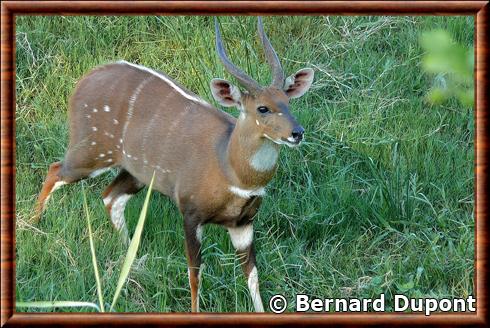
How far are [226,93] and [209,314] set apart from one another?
3.91 ft

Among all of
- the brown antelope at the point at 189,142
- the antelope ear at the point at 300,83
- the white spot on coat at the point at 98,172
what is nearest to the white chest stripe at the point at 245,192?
the brown antelope at the point at 189,142

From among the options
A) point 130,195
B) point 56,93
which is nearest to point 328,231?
point 130,195

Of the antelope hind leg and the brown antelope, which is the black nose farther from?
the antelope hind leg

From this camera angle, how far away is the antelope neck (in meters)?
4.11

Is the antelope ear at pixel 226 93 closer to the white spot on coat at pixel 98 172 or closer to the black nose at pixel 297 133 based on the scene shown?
the black nose at pixel 297 133

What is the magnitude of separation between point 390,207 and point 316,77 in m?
1.39

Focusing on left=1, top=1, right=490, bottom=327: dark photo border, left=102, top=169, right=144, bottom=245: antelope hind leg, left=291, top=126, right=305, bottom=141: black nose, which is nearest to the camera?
left=1, top=1, right=490, bottom=327: dark photo border

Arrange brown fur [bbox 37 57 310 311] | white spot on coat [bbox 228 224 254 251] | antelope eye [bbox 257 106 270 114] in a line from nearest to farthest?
antelope eye [bbox 257 106 270 114]
brown fur [bbox 37 57 310 311]
white spot on coat [bbox 228 224 254 251]

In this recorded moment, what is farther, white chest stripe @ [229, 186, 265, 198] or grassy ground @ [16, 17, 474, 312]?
grassy ground @ [16, 17, 474, 312]

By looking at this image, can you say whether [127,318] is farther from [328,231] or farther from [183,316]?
[328,231]

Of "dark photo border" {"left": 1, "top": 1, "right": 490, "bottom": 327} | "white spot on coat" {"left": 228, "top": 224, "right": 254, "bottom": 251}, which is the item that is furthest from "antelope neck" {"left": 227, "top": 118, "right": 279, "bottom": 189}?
"dark photo border" {"left": 1, "top": 1, "right": 490, "bottom": 327}

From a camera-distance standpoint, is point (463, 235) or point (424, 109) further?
point (424, 109)

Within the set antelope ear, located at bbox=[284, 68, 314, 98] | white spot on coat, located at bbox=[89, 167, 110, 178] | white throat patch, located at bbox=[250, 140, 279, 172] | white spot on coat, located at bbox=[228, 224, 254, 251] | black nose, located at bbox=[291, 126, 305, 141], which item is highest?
antelope ear, located at bbox=[284, 68, 314, 98]

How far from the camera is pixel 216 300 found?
171 inches
